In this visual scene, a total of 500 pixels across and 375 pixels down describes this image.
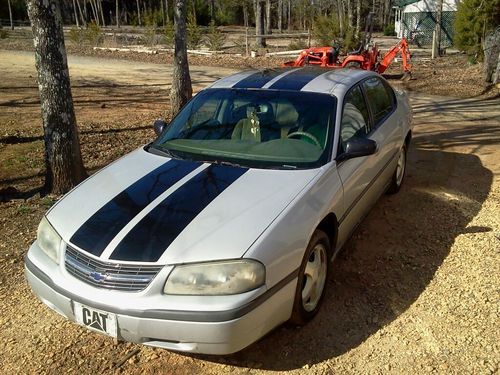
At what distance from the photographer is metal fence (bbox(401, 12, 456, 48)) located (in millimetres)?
27484

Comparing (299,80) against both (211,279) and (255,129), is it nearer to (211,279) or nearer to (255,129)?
(255,129)

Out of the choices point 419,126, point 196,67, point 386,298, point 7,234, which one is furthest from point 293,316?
point 196,67

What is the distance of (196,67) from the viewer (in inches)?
744

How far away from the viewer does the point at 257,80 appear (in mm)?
4195

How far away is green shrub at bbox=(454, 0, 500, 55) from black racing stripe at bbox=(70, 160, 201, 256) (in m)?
16.1

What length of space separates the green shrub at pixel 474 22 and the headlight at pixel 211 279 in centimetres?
1672

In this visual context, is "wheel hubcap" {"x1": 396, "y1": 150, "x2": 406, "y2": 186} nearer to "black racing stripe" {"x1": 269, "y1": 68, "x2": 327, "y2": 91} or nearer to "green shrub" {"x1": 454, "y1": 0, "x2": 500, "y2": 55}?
"black racing stripe" {"x1": 269, "y1": 68, "x2": 327, "y2": 91}

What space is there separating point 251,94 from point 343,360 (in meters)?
2.17

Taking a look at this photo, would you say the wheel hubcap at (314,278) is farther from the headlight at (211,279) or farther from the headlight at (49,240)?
the headlight at (49,240)

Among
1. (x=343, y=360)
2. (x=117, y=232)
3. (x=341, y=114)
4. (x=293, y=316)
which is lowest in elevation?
(x=343, y=360)

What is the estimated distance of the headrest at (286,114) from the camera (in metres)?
3.74

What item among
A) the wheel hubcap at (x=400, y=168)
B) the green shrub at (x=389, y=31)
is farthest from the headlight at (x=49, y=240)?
the green shrub at (x=389, y=31)

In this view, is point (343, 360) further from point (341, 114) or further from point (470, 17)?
point (470, 17)

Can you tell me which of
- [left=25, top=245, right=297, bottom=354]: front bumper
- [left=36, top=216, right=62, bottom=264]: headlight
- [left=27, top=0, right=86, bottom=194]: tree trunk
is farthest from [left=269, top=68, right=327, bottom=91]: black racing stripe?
[left=27, top=0, right=86, bottom=194]: tree trunk
